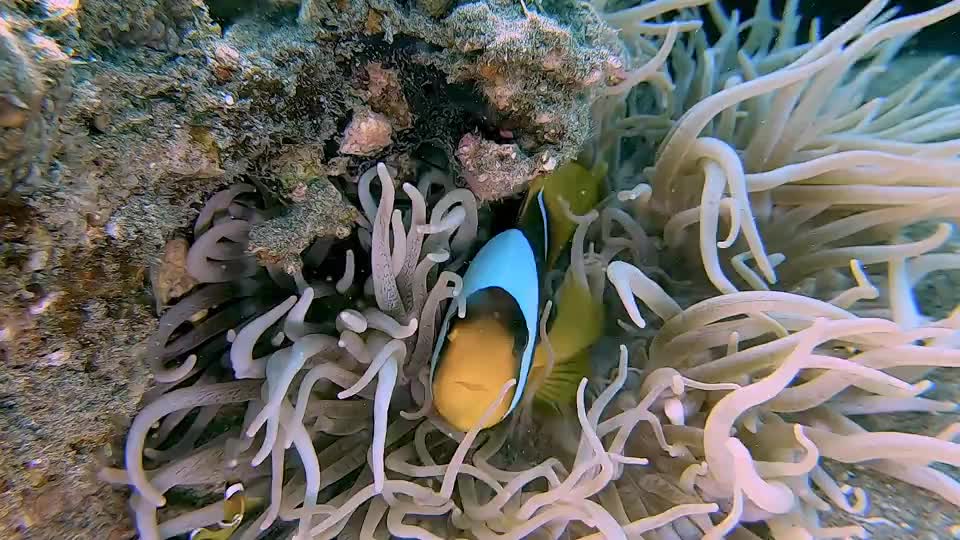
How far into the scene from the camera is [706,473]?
0.80 meters

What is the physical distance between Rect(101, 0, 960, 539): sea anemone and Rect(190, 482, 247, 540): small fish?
0.01 m

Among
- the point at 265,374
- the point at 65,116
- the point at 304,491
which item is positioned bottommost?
the point at 304,491

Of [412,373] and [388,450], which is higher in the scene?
[412,373]

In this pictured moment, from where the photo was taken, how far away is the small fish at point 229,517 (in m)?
0.82

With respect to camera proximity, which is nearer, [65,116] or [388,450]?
[65,116]

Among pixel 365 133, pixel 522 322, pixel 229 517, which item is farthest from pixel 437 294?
pixel 229 517

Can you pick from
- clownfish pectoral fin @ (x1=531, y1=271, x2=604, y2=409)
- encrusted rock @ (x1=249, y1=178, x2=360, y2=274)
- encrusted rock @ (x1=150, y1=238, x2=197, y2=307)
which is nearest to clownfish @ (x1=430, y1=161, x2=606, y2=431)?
clownfish pectoral fin @ (x1=531, y1=271, x2=604, y2=409)

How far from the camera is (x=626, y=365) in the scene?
84cm

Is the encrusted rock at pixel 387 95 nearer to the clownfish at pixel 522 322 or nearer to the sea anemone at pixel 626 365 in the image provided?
the sea anemone at pixel 626 365

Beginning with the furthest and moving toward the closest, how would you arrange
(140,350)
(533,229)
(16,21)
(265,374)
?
(533,229) → (265,374) → (140,350) → (16,21)

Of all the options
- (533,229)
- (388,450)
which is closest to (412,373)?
(388,450)

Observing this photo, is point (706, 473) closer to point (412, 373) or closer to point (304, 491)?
point (412, 373)

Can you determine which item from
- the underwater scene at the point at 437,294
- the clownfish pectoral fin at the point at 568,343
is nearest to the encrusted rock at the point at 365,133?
the underwater scene at the point at 437,294

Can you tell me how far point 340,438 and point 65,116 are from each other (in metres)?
0.52
